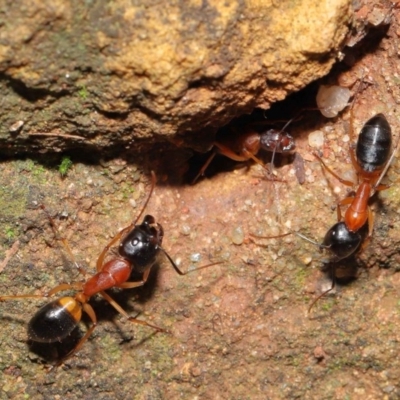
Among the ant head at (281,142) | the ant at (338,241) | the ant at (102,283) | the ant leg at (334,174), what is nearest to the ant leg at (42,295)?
the ant at (102,283)

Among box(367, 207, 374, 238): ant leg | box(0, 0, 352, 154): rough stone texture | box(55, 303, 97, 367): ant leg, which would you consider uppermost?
box(0, 0, 352, 154): rough stone texture

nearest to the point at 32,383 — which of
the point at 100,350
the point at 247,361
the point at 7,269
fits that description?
the point at 100,350

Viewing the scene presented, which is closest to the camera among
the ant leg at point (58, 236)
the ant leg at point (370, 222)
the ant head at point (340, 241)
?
the ant leg at point (58, 236)

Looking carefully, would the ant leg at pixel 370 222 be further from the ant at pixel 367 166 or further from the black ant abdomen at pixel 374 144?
the black ant abdomen at pixel 374 144

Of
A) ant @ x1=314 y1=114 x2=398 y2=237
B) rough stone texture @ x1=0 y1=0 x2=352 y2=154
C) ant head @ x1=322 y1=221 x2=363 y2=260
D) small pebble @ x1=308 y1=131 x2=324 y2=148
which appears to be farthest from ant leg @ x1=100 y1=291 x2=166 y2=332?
small pebble @ x1=308 y1=131 x2=324 y2=148

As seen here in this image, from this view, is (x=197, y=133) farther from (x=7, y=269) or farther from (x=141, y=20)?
(x=7, y=269)

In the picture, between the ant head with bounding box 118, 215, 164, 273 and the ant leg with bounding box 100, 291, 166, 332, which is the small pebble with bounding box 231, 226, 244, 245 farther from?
the ant leg with bounding box 100, 291, 166, 332

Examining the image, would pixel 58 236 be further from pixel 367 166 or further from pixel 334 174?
pixel 367 166
